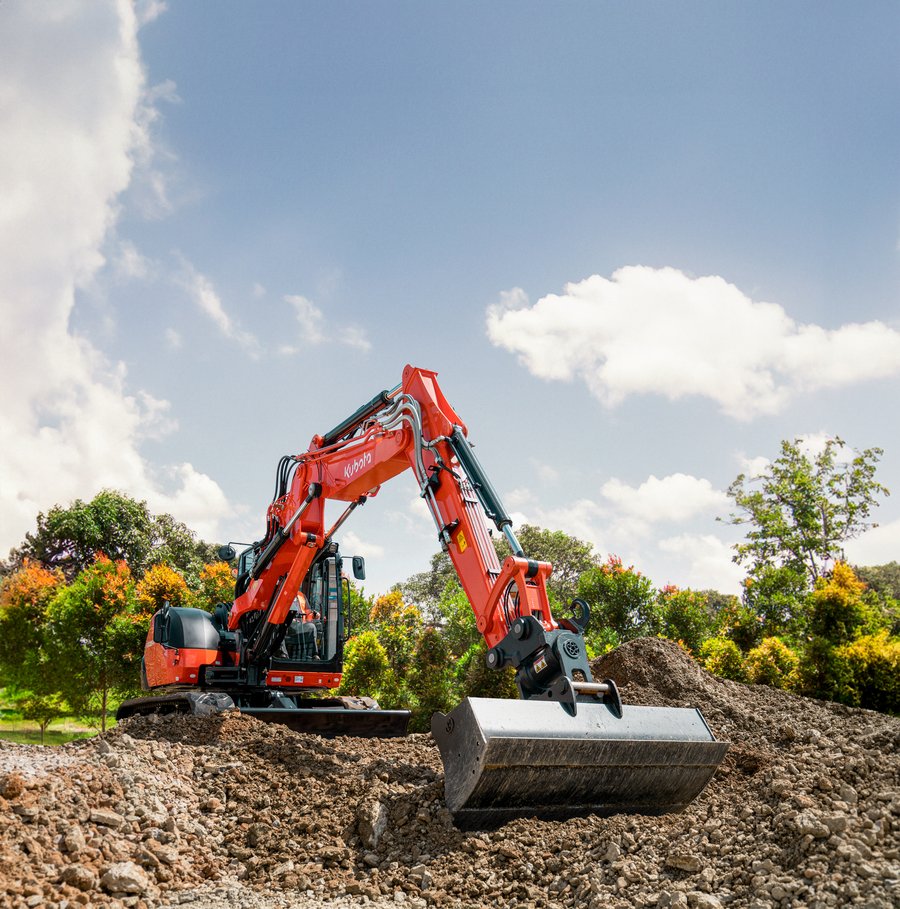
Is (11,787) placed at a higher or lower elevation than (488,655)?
lower

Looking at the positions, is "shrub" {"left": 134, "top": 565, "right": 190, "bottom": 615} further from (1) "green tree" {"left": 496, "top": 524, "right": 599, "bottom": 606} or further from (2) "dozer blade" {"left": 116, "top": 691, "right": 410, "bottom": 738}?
(1) "green tree" {"left": 496, "top": 524, "right": 599, "bottom": 606}

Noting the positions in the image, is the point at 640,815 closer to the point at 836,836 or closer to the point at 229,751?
the point at 836,836

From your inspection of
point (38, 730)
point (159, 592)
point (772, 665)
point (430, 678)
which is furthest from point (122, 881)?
point (38, 730)

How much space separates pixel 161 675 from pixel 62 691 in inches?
386

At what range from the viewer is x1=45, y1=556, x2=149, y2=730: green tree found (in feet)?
52.1

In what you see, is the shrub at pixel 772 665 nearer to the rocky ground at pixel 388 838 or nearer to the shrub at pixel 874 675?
the shrub at pixel 874 675

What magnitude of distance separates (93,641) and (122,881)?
1335 cm

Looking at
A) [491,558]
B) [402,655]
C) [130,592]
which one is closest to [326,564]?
[491,558]

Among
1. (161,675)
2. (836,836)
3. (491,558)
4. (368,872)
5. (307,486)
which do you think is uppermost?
(307,486)

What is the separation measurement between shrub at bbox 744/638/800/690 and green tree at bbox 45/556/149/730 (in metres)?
12.0

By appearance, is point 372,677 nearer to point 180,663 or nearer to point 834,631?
point 180,663

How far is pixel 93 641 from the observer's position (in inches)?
640

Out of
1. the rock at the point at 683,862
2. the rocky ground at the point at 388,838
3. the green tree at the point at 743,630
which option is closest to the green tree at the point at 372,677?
the green tree at the point at 743,630

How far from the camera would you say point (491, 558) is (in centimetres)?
584
